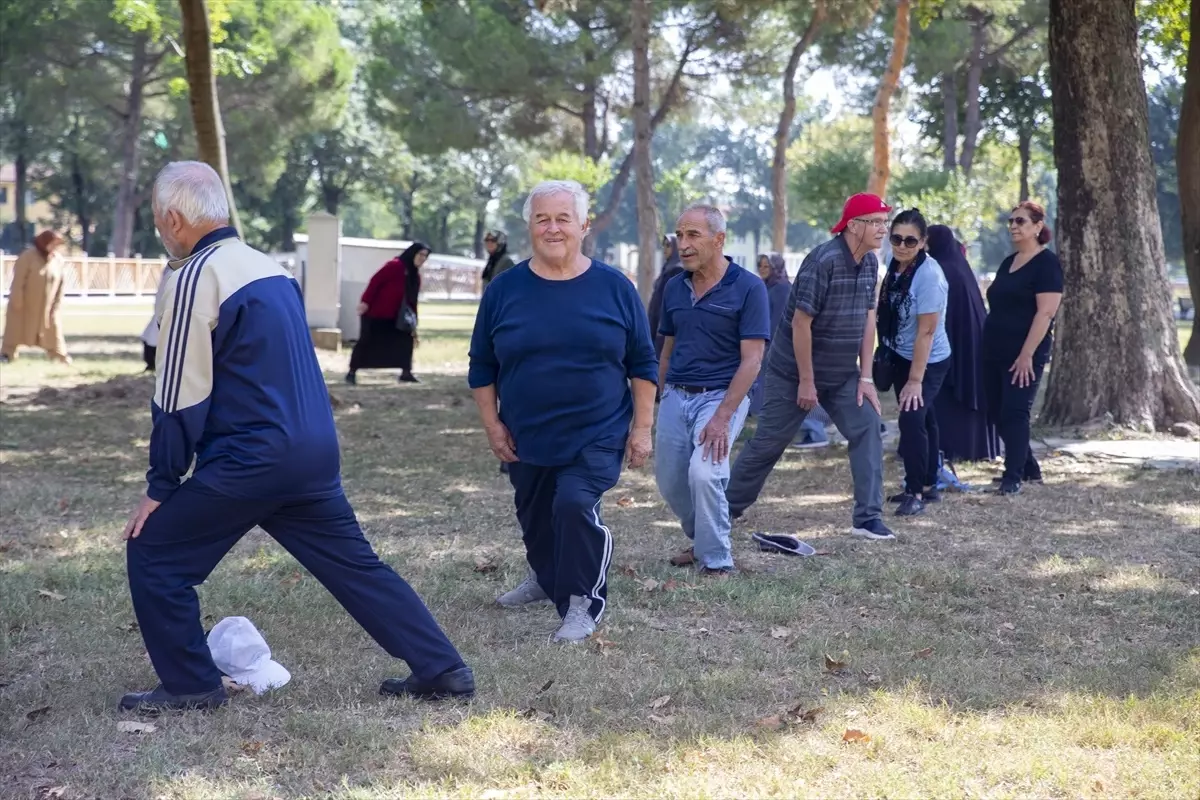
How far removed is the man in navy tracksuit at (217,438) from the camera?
4.30 meters

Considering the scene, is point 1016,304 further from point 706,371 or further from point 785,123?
point 785,123

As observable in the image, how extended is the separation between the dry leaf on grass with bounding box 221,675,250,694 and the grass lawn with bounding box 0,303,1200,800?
0.23 ft

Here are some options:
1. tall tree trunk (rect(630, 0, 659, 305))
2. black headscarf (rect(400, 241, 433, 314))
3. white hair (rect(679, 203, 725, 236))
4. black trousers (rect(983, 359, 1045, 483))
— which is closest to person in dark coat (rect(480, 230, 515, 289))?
black headscarf (rect(400, 241, 433, 314))

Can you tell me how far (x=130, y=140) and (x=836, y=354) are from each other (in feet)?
151

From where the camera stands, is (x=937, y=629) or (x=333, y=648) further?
A: (x=937, y=629)

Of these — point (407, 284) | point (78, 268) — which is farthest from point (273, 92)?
point (407, 284)

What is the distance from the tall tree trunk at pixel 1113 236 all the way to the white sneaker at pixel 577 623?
24.0ft

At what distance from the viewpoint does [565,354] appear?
17.8 ft

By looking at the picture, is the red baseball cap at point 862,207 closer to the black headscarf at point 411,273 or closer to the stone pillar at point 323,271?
the black headscarf at point 411,273

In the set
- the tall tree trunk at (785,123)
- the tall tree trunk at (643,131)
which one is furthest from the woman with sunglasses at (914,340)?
the tall tree trunk at (785,123)

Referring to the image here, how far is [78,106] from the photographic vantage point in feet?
181

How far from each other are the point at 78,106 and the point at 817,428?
4937cm

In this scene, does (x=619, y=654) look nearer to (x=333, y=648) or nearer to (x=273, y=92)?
(x=333, y=648)

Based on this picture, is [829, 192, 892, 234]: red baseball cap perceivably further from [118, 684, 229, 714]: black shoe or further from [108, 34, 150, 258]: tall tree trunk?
[108, 34, 150, 258]: tall tree trunk
